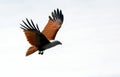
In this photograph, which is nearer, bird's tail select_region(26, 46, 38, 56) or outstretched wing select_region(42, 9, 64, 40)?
bird's tail select_region(26, 46, 38, 56)

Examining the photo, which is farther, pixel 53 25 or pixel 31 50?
pixel 53 25

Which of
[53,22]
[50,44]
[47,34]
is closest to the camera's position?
[50,44]

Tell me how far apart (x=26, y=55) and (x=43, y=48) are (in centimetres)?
128

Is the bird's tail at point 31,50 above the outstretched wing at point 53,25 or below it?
below

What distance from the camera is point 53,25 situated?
1277 inches

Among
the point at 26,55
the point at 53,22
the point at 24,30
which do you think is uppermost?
the point at 53,22

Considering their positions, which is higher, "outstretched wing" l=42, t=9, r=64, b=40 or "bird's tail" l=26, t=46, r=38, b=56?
"outstretched wing" l=42, t=9, r=64, b=40

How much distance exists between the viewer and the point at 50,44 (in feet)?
83.9

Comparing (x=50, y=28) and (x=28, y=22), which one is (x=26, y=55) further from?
(x=50, y=28)

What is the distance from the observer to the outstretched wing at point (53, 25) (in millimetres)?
30047

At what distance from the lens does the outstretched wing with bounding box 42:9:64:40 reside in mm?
30047

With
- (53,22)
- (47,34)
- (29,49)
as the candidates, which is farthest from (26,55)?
(53,22)

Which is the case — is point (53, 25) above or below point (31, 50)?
above

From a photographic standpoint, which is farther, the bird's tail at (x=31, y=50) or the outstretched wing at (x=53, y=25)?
the outstretched wing at (x=53, y=25)
